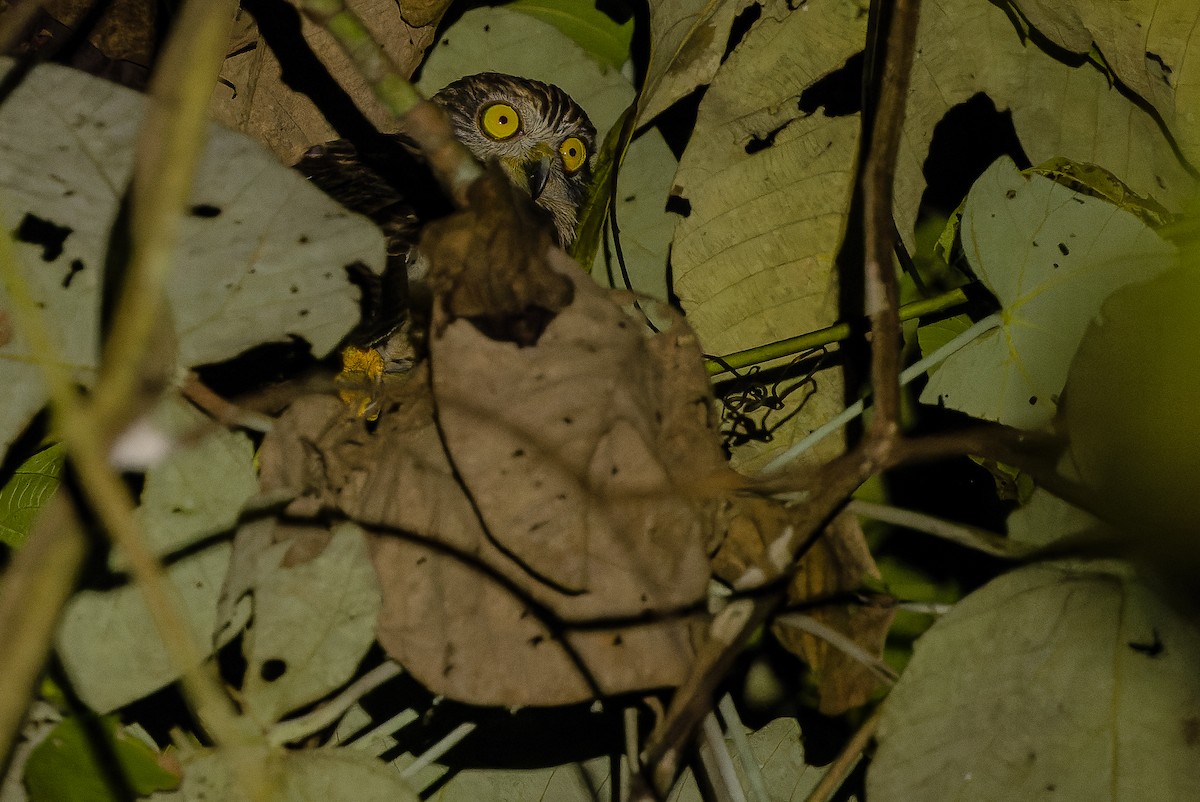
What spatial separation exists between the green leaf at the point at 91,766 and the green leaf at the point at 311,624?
186mm

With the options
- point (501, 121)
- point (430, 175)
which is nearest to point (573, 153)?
point (501, 121)

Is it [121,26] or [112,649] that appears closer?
[112,649]

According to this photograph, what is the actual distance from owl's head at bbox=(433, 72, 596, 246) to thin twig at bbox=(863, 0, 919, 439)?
1745 mm

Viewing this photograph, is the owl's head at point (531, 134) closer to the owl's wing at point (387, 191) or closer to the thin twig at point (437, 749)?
the owl's wing at point (387, 191)

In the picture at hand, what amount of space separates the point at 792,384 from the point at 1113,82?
0.74 m

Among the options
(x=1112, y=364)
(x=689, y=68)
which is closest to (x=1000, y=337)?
(x=1112, y=364)

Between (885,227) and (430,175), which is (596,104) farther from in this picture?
(885,227)

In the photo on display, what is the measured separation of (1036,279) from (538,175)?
244cm

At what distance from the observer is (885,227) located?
1221 mm

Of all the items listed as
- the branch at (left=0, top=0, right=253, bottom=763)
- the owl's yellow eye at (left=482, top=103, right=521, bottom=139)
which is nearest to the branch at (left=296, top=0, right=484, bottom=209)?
the branch at (left=0, top=0, right=253, bottom=763)

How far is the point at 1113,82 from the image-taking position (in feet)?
5.34

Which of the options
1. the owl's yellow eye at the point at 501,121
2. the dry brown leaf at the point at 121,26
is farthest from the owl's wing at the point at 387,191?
the owl's yellow eye at the point at 501,121

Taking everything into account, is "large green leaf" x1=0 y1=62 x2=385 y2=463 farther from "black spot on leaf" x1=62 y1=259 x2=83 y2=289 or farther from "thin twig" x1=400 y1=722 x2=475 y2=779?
"thin twig" x1=400 y1=722 x2=475 y2=779

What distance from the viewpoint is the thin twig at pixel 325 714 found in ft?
3.80
